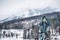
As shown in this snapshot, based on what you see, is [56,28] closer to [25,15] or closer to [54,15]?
[54,15]

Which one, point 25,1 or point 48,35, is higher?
point 25,1

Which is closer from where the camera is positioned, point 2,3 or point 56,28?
point 56,28

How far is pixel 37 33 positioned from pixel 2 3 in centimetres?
59

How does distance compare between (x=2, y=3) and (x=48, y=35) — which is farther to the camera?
(x=2, y=3)

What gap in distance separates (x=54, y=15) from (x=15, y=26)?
1.62 ft

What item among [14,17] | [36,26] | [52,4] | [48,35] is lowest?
[48,35]

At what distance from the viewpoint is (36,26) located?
150 cm

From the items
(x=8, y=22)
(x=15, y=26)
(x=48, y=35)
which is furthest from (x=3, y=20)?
(x=48, y=35)

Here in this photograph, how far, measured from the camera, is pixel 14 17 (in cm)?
155

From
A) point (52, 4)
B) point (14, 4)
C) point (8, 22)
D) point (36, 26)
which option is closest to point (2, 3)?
point (14, 4)

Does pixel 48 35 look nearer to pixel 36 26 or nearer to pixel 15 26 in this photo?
pixel 36 26

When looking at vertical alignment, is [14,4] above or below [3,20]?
above

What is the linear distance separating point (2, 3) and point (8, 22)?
0.26 meters

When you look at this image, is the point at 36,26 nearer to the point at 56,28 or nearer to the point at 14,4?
the point at 56,28
